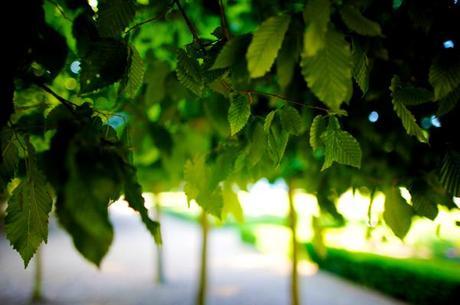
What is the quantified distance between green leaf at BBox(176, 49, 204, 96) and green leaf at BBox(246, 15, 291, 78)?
0.39 metres

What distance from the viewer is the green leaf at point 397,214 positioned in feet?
4.49

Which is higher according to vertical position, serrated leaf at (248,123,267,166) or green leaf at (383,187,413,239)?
serrated leaf at (248,123,267,166)

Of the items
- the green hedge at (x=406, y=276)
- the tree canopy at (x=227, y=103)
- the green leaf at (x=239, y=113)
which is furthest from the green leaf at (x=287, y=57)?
the green hedge at (x=406, y=276)

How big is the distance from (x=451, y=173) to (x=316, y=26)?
0.92 meters

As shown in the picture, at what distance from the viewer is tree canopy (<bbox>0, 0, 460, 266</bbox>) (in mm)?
691

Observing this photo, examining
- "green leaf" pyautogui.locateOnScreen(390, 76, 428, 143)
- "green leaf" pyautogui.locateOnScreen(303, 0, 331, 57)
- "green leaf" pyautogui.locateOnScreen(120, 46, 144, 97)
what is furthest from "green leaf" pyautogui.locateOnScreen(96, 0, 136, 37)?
"green leaf" pyautogui.locateOnScreen(390, 76, 428, 143)

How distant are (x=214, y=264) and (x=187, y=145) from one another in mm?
7622

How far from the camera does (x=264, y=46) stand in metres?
0.78

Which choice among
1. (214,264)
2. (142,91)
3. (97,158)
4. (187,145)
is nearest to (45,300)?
(214,264)

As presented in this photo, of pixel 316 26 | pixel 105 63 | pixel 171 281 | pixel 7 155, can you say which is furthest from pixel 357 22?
pixel 171 281

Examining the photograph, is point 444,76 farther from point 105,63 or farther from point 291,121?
point 105,63

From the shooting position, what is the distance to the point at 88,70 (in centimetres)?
96

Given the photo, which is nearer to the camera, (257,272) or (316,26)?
(316,26)

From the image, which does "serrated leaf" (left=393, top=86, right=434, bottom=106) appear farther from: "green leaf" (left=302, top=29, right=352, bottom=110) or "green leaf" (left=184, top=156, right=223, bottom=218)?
"green leaf" (left=184, top=156, right=223, bottom=218)
